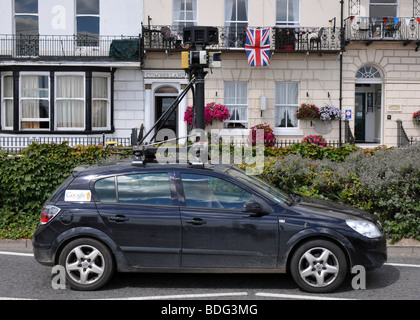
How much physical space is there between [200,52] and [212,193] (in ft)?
14.4

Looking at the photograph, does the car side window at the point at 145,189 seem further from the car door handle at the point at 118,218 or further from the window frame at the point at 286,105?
the window frame at the point at 286,105

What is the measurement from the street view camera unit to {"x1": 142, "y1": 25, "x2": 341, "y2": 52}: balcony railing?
30.0 ft

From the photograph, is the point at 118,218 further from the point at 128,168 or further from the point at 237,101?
the point at 237,101

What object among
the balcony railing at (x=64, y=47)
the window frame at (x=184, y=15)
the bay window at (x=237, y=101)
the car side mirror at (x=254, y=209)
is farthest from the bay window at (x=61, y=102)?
the car side mirror at (x=254, y=209)

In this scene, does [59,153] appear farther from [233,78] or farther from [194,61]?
[233,78]

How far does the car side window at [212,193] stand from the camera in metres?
6.23

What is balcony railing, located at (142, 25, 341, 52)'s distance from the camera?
19469mm

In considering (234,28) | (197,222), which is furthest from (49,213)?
(234,28)

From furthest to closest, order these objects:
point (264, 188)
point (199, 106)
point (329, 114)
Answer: point (329, 114)
point (199, 106)
point (264, 188)

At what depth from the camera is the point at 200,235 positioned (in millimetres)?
6105

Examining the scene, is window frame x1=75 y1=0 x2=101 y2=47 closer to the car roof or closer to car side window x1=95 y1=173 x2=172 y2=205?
the car roof

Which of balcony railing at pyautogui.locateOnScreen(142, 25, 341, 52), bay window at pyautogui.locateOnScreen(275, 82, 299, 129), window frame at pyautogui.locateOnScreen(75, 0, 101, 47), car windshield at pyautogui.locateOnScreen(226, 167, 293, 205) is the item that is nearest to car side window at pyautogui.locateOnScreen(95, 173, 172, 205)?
car windshield at pyautogui.locateOnScreen(226, 167, 293, 205)

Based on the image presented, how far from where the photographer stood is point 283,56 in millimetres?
20047

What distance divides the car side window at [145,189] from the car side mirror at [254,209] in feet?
3.15
